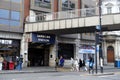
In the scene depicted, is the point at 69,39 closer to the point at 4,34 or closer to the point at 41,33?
the point at 41,33

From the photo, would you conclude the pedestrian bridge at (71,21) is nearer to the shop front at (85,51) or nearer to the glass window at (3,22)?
the glass window at (3,22)

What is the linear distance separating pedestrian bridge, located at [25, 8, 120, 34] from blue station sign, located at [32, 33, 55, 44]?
112 cm

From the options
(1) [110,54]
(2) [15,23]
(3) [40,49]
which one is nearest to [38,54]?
(3) [40,49]

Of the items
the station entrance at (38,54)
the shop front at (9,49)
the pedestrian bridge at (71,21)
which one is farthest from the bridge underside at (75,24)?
the station entrance at (38,54)

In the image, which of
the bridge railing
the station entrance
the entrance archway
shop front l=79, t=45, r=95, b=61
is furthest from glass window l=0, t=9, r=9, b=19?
Result: the entrance archway

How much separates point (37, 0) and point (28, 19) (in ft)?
11.4

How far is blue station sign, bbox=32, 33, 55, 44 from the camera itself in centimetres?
4160

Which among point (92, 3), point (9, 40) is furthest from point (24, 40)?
point (92, 3)

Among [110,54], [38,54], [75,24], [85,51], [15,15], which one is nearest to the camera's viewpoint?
[75,24]

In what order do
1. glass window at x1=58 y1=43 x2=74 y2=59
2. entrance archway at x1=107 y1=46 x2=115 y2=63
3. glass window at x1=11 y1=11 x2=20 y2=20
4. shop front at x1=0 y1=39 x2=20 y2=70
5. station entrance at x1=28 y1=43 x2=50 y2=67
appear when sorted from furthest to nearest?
entrance archway at x1=107 y1=46 x2=115 y2=63 → glass window at x1=58 y1=43 x2=74 y2=59 → station entrance at x1=28 y1=43 x2=50 y2=67 → glass window at x1=11 y1=11 x2=20 y2=20 → shop front at x1=0 y1=39 x2=20 y2=70

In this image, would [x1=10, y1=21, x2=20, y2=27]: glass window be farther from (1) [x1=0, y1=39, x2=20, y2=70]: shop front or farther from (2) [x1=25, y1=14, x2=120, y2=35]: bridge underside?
(1) [x1=0, y1=39, x2=20, y2=70]: shop front

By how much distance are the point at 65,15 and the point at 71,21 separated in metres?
1.81

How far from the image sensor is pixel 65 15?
1537 inches

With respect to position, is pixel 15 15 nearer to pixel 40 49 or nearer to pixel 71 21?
pixel 40 49
